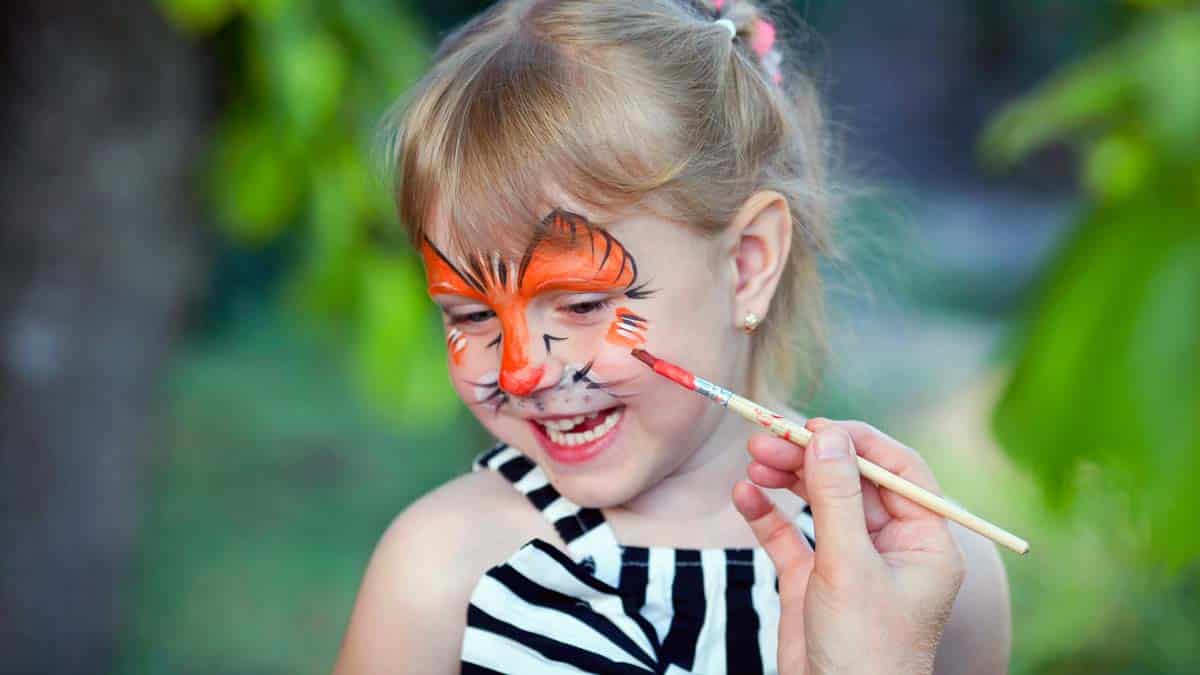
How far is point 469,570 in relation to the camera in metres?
1.35

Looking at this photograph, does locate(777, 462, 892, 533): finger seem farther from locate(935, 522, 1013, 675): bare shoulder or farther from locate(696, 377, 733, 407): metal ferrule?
locate(935, 522, 1013, 675): bare shoulder

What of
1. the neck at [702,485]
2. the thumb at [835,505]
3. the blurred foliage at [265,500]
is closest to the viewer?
Answer: the thumb at [835,505]

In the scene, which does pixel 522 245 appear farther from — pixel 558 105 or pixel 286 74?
pixel 286 74

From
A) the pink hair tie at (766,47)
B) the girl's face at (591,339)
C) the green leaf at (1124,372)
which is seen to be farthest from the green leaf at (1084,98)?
the girl's face at (591,339)

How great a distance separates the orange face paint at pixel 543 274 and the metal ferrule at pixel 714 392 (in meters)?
0.13

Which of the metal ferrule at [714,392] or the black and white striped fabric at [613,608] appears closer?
the metal ferrule at [714,392]

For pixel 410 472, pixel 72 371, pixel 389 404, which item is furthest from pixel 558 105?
pixel 410 472

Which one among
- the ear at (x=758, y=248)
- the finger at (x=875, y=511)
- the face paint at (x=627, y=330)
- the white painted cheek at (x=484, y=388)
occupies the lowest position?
the finger at (x=875, y=511)

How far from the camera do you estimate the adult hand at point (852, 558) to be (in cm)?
111

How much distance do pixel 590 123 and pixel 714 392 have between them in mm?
300

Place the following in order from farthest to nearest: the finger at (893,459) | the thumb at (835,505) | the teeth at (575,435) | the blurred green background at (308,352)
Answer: the blurred green background at (308,352) < the teeth at (575,435) < the finger at (893,459) < the thumb at (835,505)

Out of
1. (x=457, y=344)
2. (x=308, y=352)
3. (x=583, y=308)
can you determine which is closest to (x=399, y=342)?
(x=457, y=344)

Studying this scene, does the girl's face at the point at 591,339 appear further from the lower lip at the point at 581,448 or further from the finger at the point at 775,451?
the finger at the point at 775,451

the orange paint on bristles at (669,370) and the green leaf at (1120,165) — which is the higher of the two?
the green leaf at (1120,165)
